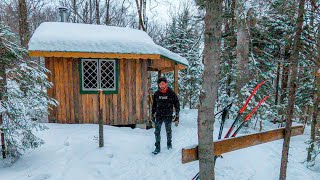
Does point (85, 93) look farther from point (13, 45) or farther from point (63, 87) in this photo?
point (13, 45)

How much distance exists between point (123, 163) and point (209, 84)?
313 centimetres

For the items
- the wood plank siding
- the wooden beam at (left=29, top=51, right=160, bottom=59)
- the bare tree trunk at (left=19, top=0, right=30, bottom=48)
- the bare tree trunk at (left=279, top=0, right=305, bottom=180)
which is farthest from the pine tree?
the bare tree trunk at (left=19, top=0, right=30, bottom=48)

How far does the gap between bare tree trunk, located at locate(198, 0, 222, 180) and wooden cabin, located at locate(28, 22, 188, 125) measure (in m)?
5.32

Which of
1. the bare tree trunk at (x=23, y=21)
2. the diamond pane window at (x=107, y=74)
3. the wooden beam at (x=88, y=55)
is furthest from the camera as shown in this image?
the bare tree trunk at (x=23, y=21)

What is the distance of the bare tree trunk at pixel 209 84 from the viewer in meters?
2.47

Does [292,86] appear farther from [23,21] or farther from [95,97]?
[23,21]

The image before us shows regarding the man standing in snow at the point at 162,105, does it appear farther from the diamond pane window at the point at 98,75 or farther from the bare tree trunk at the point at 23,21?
the bare tree trunk at the point at 23,21

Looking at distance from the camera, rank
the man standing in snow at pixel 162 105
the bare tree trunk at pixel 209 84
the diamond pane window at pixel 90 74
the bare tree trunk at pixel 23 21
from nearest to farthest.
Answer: the bare tree trunk at pixel 209 84 → the man standing in snow at pixel 162 105 → the diamond pane window at pixel 90 74 → the bare tree trunk at pixel 23 21

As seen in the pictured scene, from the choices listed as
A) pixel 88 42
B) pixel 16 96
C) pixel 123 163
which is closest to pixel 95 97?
pixel 88 42

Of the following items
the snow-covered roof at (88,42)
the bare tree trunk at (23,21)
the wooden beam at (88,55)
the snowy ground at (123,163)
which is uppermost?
the bare tree trunk at (23,21)

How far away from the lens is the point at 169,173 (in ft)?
14.8

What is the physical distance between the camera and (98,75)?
800 cm

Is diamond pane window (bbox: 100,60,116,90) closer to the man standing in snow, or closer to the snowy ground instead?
the snowy ground

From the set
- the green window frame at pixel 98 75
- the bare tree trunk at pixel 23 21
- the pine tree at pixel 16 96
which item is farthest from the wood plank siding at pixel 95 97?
the bare tree trunk at pixel 23 21
